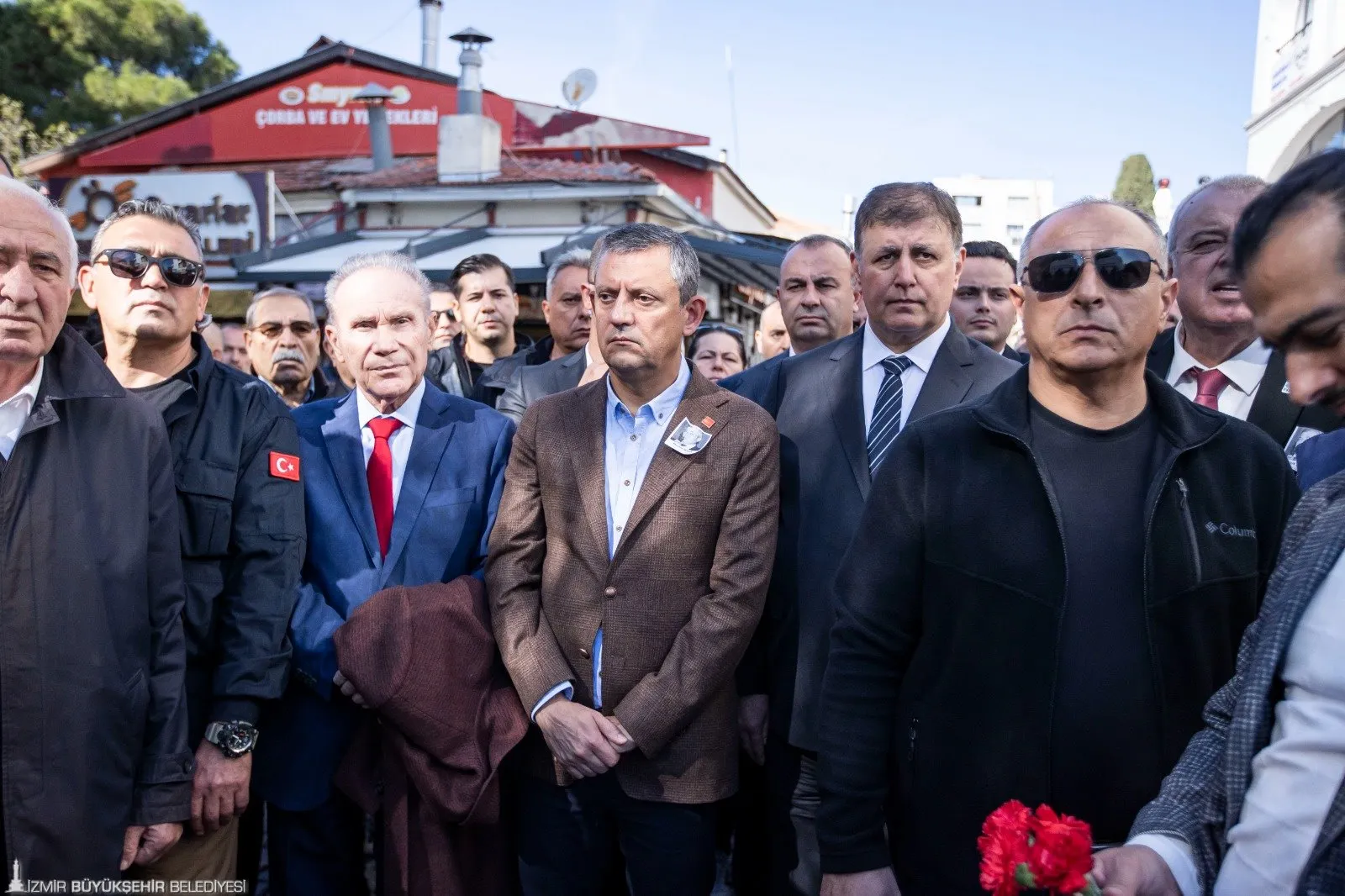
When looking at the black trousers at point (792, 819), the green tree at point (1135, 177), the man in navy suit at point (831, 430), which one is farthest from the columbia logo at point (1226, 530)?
the green tree at point (1135, 177)

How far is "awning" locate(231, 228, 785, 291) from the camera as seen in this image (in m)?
11.6

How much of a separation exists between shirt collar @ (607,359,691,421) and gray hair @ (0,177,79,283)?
148 cm

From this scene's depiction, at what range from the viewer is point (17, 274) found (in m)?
2.25

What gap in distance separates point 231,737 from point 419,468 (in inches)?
36.3

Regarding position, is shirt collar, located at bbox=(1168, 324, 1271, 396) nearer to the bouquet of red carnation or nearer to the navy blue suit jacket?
the bouquet of red carnation

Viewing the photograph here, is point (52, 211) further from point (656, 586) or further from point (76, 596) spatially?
point (656, 586)

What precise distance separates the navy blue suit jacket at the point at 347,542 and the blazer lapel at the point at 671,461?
20.3 inches

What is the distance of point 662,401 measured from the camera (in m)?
3.06

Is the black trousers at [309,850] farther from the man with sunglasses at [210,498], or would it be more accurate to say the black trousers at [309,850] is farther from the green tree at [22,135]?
the green tree at [22,135]

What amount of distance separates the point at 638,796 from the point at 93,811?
1.34 m

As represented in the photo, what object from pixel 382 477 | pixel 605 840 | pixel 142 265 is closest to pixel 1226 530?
pixel 605 840

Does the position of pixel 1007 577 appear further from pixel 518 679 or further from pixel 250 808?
pixel 250 808

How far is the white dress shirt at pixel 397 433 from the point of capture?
10.3ft

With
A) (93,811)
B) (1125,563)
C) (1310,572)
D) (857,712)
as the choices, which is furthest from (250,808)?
(1310,572)
